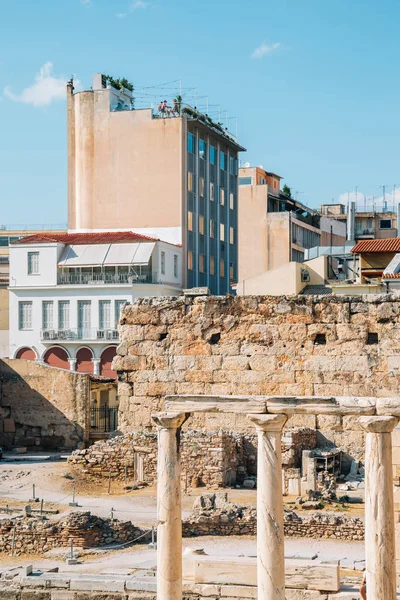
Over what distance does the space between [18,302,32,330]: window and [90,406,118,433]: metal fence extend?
2046 centimetres

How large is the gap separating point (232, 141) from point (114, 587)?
2207 inches

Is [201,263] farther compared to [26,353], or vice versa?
[201,263]

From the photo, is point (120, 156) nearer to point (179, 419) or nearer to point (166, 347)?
point (166, 347)

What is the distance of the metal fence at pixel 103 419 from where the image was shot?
39.8 m

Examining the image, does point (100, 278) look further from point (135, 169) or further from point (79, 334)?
point (135, 169)

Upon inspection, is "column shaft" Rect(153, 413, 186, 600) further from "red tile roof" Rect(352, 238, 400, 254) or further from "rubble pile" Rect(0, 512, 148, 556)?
"red tile roof" Rect(352, 238, 400, 254)

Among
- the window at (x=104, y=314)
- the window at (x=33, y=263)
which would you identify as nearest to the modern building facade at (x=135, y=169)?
the window at (x=33, y=263)

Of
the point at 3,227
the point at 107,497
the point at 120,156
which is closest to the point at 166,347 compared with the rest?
the point at 107,497

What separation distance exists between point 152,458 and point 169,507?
1110 centimetres

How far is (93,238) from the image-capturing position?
62.0 metres

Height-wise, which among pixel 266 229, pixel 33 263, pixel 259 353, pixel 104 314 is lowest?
pixel 259 353

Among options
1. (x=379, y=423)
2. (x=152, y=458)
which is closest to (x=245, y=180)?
(x=152, y=458)

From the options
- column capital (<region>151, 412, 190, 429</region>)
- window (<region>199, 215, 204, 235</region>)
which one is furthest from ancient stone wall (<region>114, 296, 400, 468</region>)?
window (<region>199, 215, 204, 235</region>)

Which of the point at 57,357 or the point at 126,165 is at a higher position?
the point at 126,165
